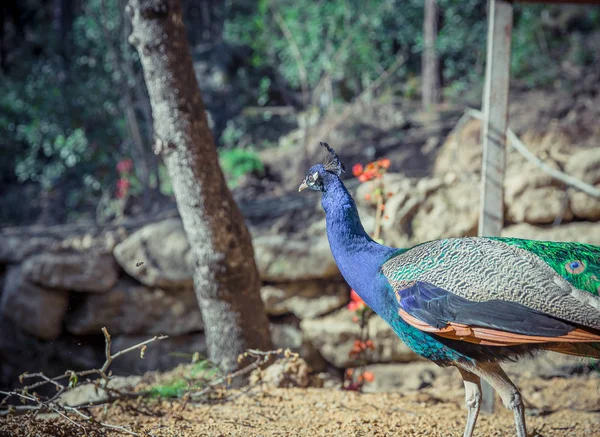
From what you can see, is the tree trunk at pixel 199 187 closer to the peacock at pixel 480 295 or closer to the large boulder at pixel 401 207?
the peacock at pixel 480 295

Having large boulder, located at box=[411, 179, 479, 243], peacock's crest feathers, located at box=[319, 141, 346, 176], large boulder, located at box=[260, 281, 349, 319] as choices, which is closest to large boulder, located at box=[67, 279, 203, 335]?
large boulder, located at box=[260, 281, 349, 319]

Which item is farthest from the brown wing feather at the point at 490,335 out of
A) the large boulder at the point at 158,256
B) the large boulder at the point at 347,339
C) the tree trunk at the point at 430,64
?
the tree trunk at the point at 430,64

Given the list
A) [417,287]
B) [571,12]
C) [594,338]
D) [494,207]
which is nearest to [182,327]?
[494,207]

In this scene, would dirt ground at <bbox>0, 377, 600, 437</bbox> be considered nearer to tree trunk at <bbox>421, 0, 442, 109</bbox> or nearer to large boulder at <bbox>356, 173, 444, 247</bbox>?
large boulder at <bbox>356, 173, 444, 247</bbox>

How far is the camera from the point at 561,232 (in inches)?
164

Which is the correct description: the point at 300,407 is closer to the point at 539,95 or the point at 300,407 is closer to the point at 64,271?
the point at 64,271

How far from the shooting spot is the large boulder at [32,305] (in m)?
4.86

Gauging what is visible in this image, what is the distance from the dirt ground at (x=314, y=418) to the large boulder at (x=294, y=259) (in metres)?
1.44

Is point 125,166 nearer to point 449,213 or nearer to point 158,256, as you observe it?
point 158,256

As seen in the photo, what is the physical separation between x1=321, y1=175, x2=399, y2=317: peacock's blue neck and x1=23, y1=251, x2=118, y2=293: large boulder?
320cm

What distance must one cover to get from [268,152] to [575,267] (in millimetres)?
6740

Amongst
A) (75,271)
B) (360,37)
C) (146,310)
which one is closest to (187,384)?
A: (146,310)

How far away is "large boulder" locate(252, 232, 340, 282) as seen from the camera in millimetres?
4398

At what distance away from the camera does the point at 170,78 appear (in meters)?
2.89
